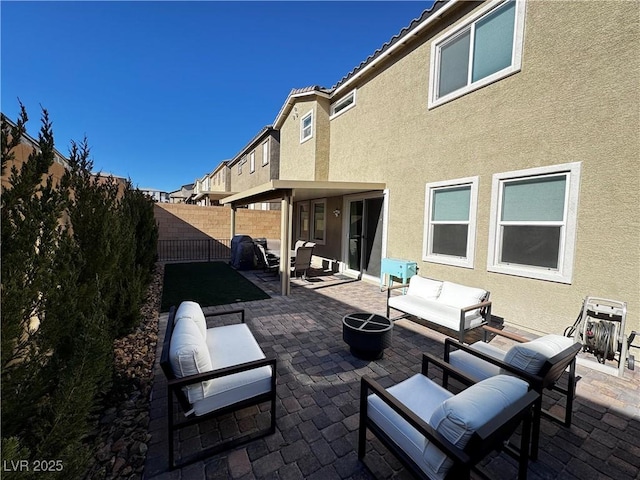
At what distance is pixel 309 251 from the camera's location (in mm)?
9219

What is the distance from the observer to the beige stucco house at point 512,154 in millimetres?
4191

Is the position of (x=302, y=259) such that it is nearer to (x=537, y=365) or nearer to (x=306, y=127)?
(x=306, y=127)

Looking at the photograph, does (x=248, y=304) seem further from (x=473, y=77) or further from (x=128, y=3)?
(x=473, y=77)

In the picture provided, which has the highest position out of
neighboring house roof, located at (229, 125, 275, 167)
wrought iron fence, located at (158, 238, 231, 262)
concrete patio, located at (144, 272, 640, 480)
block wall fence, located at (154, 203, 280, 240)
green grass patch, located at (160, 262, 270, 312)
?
neighboring house roof, located at (229, 125, 275, 167)

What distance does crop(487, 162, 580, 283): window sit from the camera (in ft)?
15.4

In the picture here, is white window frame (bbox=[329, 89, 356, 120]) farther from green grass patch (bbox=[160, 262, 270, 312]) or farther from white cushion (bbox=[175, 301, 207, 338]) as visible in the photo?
white cushion (bbox=[175, 301, 207, 338])

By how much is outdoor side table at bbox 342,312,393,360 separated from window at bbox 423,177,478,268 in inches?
131

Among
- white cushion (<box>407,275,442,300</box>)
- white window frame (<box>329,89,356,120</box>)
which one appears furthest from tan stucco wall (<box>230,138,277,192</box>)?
white cushion (<box>407,275,442,300</box>)

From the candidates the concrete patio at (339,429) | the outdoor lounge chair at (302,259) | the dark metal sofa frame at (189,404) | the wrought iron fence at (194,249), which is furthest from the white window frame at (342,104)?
the dark metal sofa frame at (189,404)

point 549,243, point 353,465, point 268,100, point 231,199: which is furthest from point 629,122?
point 268,100

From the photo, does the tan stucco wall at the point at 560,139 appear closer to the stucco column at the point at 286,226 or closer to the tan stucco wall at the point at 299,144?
the stucco column at the point at 286,226

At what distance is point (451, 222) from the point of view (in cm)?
655

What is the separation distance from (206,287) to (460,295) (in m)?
6.79

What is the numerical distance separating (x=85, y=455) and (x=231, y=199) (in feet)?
32.1
